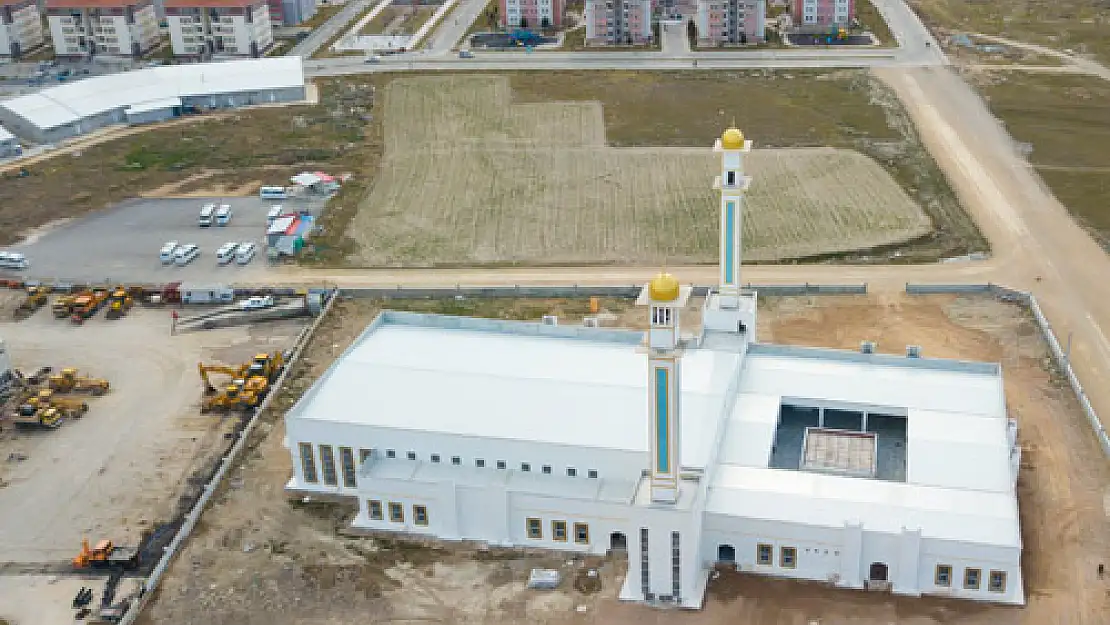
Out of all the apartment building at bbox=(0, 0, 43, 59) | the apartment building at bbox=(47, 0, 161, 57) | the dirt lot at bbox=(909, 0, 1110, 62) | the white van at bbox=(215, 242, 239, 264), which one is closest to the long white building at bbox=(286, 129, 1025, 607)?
the white van at bbox=(215, 242, 239, 264)

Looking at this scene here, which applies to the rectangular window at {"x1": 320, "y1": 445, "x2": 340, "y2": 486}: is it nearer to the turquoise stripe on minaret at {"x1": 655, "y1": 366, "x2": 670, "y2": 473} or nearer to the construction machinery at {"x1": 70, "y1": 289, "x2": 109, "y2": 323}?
the turquoise stripe on minaret at {"x1": 655, "y1": 366, "x2": 670, "y2": 473}

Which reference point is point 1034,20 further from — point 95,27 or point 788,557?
point 788,557

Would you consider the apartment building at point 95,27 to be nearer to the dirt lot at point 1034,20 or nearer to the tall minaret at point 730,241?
the dirt lot at point 1034,20

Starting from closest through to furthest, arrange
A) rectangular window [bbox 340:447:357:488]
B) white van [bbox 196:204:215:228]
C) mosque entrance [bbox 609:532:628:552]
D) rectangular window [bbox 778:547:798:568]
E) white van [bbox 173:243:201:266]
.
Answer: rectangular window [bbox 778:547:798:568]
mosque entrance [bbox 609:532:628:552]
rectangular window [bbox 340:447:357:488]
white van [bbox 173:243:201:266]
white van [bbox 196:204:215:228]

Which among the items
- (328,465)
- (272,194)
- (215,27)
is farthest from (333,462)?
(215,27)

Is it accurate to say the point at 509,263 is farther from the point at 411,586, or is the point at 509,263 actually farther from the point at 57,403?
the point at 411,586

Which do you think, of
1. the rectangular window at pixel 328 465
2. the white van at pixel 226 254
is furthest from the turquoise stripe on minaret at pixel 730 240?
the white van at pixel 226 254
